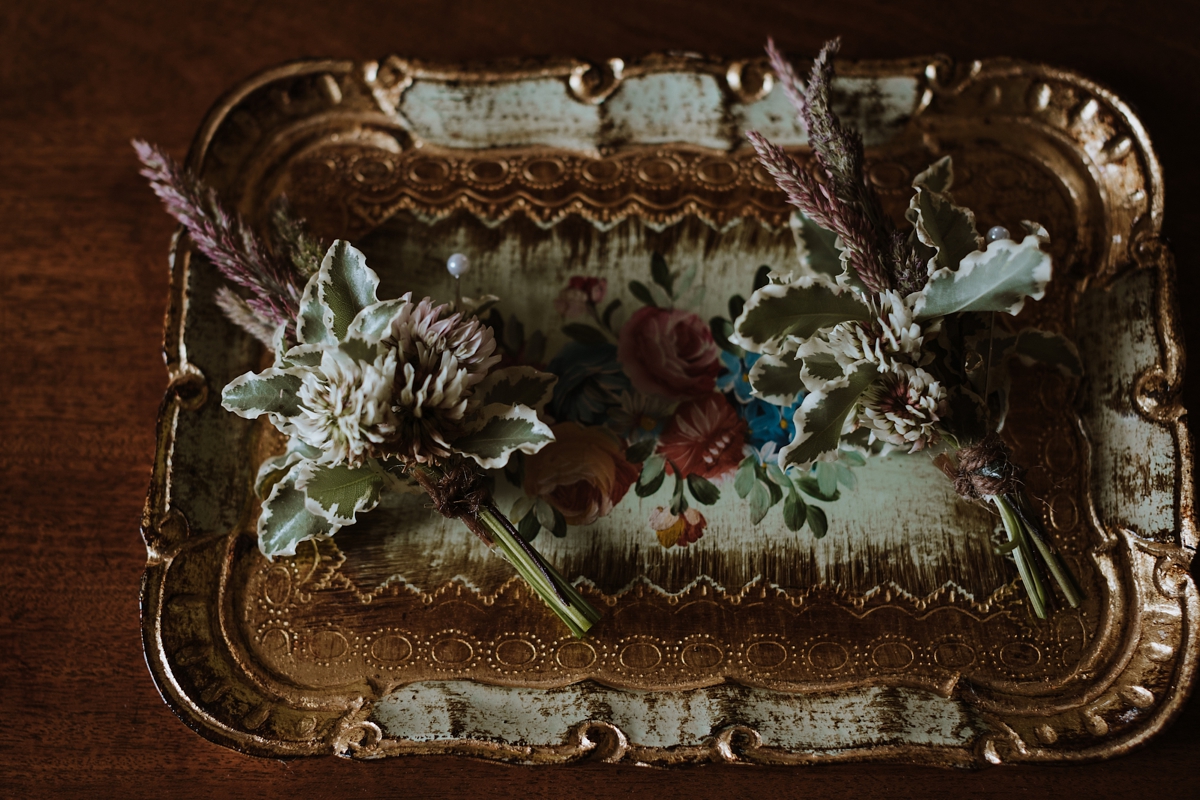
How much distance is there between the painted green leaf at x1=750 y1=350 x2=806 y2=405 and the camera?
60cm

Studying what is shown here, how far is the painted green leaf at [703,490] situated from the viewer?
2.21 feet

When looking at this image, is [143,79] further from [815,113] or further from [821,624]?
[821,624]

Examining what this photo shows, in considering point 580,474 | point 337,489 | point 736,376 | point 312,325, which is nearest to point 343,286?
point 312,325

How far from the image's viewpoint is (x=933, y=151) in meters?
0.77

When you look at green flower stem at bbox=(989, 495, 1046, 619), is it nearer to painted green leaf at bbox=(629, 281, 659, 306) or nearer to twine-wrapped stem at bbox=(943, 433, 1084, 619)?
twine-wrapped stem at bbox=(943, 433, 1084, 619)

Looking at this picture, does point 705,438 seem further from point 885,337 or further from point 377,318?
point 377,318

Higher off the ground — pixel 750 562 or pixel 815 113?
pixel 815 113

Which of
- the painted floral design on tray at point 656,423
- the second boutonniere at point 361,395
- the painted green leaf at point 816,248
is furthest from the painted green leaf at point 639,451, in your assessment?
the painted green leaf at point 816,248

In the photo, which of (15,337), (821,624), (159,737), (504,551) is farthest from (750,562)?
(15,337)

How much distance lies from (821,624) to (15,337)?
842mm

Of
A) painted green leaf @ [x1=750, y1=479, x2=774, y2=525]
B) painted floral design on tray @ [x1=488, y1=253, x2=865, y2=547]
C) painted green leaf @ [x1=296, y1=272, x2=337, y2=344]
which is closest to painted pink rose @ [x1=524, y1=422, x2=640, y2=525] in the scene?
painted floral design on tray @ [x1=488, y1=253, x2=865, y2=547]

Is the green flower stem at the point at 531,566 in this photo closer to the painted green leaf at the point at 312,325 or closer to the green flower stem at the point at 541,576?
the green flower stem at the point at 541,576

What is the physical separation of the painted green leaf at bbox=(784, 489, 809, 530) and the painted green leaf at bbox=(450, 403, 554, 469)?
24 cm

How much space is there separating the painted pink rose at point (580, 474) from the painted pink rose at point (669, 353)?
7 centimetres
